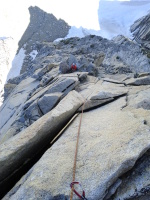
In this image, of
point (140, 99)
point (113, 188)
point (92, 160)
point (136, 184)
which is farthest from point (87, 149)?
point (140, 99)

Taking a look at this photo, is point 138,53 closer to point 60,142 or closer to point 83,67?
point 83,67

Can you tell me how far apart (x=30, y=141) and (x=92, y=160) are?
194 cm

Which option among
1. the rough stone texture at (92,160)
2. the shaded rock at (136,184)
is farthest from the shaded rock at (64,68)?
the shaded rock at (136,184)

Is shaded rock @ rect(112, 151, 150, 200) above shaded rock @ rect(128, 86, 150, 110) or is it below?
below

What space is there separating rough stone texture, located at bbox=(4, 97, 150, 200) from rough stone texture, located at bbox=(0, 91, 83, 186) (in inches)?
22.8

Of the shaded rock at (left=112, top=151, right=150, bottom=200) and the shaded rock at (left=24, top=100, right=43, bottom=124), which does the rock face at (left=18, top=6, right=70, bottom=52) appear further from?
the shaded rock at (left=112, top=151, right=150, bottom=200)

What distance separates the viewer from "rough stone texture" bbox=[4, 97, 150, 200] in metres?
4.04

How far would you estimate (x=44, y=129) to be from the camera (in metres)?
6.01

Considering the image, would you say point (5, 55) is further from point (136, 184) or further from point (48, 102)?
point (136, 184)

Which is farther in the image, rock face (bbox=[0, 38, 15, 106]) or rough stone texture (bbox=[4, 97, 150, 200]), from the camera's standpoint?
rock face (bbox=[0, 38, 15, 106])

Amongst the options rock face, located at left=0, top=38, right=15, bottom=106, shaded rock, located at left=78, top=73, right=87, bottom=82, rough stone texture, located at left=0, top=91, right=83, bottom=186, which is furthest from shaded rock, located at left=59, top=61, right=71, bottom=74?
rock face, located at left=0, top=38, right=15, bottom=106

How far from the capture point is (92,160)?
4566mm

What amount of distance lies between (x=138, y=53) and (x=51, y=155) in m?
26.3

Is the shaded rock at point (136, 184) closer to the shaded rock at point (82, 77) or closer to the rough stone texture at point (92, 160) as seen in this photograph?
the rough stone texture at point (92, 160)
